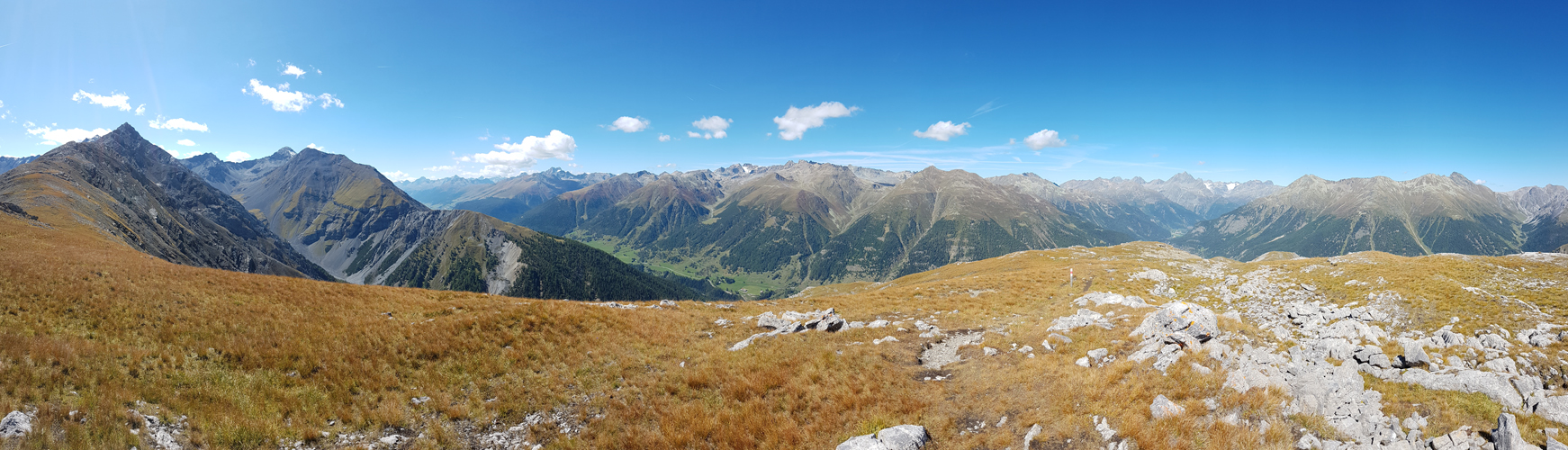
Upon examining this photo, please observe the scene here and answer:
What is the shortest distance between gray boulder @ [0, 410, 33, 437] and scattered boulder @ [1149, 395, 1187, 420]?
22.2m

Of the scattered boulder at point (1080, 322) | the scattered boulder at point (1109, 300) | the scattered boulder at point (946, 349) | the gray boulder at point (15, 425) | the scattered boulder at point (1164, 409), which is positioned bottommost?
the scattered boulder at point (1109, 300)

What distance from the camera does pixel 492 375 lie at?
1540cm

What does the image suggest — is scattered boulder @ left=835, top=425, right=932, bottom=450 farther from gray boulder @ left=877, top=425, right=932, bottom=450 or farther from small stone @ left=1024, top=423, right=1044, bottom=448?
small stone @ left=1024, top=423, right=1044, bottom=448

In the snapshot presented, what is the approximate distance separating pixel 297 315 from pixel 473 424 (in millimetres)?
11415

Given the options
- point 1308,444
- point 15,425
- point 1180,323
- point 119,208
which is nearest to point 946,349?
point 1180,323

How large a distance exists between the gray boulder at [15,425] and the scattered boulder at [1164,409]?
2220 centimetres

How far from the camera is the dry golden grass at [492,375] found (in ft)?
34.2

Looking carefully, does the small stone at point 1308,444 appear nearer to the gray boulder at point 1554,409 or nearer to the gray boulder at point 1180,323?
the gray boulder at point 1554,409

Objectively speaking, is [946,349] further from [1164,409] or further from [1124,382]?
[1164,409]

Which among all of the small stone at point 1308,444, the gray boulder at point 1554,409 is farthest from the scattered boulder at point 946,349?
the gray boulder at point 1554,409

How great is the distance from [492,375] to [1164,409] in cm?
1884

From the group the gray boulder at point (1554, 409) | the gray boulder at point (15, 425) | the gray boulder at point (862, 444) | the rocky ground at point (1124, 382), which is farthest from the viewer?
the gray boulder at point (862, 444)

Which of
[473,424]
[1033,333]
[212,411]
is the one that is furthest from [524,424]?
[1033,333]

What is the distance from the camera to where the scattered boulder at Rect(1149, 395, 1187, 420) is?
411 inches
